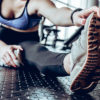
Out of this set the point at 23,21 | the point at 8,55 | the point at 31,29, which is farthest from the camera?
the point at 31,29

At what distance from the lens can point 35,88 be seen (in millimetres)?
888

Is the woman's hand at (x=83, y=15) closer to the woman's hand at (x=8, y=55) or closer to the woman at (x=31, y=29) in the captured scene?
the woman at (x=31, y=29)

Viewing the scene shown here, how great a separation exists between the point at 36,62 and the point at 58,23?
0.25 m

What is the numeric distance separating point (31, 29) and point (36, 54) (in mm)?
348

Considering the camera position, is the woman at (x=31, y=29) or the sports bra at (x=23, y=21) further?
the sports bra at (x=23, y=21)

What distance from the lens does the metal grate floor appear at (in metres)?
0.78

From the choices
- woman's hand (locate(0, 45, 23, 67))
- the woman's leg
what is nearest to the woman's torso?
the woman's leg

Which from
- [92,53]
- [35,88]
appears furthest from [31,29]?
[92,53]

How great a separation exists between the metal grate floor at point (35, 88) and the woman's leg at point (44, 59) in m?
0.07

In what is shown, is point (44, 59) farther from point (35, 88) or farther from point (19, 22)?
point (19, 22)

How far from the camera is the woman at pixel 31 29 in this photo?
908 mm

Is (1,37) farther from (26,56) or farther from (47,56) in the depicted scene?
(47,56)


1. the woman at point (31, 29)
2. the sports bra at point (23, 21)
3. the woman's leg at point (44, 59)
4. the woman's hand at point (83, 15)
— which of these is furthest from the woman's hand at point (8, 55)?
the woman's hand at point (83, 15)

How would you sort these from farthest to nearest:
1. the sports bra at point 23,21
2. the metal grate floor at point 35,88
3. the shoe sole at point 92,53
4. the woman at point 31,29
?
the sports bra at point 23,21 → the woman at point 31,29 → the metal grate floor at point 35,88 → the shoe sole at point 92,53
